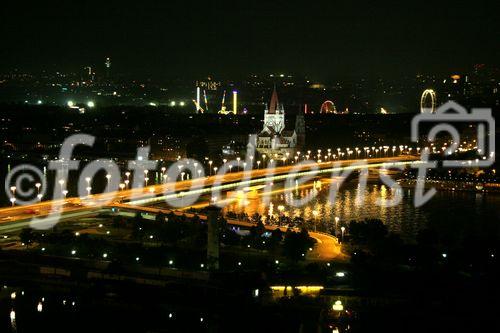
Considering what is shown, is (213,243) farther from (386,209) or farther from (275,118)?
(275,118)

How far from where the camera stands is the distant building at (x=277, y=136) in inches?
695

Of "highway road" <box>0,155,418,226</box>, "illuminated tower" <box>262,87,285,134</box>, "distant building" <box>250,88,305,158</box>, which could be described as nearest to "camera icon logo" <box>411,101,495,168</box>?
"distant building" <box>250,88,305,158</box>

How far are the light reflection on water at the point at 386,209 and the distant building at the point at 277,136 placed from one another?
5.88 metres

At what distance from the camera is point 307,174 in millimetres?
13328

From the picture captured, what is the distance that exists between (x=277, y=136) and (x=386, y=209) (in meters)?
8.35

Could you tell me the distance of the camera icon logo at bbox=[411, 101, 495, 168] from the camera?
16.3 m

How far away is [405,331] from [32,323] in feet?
7.94

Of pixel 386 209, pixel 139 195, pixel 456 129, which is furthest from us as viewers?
pixel 456 129

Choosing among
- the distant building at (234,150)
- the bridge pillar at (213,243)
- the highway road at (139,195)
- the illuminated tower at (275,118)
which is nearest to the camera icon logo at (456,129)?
the illuminated tower at (275,118)

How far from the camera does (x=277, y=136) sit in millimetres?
17938

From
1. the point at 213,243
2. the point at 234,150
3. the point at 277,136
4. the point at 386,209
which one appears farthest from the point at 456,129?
the point at 213,243

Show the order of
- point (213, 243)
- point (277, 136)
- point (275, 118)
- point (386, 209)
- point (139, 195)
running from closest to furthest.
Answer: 1. point (213, 243)
2. point (139, 195)
3. point (386, 209)
4. point (277, 136)
5. point (275, 118)

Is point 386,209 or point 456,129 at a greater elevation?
point 456,129

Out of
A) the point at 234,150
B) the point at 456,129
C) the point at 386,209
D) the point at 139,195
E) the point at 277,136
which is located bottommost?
the point at 386,209
